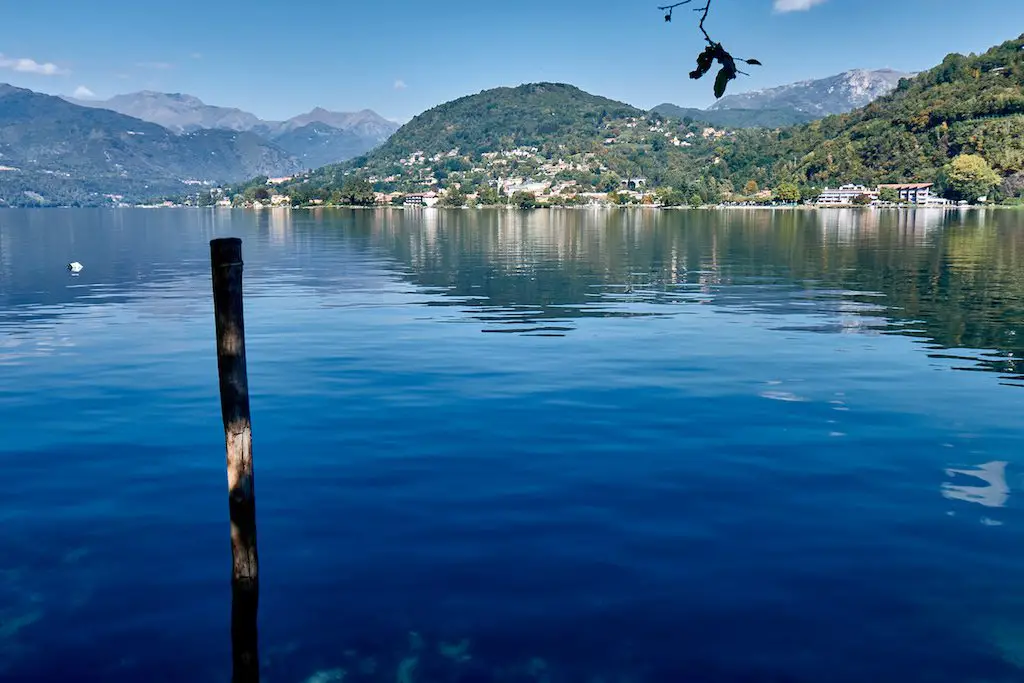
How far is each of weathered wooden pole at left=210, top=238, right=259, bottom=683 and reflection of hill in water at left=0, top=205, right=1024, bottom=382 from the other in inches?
1036

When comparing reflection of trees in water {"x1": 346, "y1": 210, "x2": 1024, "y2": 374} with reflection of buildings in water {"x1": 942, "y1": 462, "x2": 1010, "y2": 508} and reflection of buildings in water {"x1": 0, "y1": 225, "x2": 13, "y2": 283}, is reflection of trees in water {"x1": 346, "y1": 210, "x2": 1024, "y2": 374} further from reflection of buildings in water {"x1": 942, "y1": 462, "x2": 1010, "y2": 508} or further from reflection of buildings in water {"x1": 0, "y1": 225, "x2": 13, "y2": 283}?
reflection of buildings in water {"x1": 0, "y1": 225, "x2": 13, "y2": 283}

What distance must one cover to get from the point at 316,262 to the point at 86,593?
69.5 m

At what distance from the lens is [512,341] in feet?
113

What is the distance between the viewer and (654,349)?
32156mm

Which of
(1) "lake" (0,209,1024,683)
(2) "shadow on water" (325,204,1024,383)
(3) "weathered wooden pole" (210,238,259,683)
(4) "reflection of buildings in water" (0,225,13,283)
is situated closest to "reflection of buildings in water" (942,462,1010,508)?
(1) "lake" (0,209,1024,683)

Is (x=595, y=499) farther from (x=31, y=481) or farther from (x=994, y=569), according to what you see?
(x=31, y=481)

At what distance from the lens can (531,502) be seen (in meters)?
16.1

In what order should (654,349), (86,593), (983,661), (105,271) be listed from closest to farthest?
1. (983,661)
2. (86,593)
3. (654,349)
4. (105,271)

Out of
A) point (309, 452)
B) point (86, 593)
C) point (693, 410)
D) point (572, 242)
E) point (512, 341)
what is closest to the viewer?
point (86, 593)

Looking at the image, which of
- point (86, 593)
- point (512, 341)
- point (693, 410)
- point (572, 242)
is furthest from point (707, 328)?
point (572, 242)

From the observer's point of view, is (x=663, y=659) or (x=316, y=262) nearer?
(x=663, y=659)

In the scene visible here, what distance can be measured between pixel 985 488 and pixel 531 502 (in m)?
9.65

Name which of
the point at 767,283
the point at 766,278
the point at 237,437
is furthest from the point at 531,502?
the point at 766,278

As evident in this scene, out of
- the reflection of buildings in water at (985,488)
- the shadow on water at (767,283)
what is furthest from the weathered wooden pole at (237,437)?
the shadow on water at (767,283)
